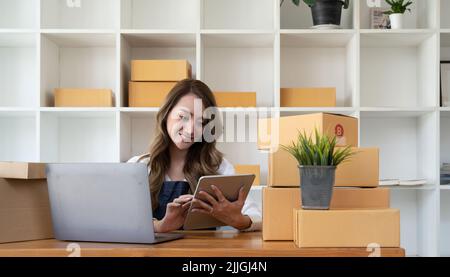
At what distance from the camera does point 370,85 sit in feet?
12.2

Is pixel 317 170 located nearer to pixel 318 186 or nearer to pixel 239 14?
pixel 318 186

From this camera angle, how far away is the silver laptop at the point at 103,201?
163 cm

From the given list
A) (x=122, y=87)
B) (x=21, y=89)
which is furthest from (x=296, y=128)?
(x=21, y=89)

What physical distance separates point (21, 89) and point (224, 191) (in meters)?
2.26

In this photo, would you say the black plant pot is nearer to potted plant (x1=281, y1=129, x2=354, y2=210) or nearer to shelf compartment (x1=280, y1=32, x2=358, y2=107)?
shelf compartment (x1=280, y1=32, x2=358, y2=107)

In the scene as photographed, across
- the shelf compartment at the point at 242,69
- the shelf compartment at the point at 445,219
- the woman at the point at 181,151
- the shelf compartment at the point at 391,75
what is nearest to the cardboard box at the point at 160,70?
the shelf compartment at the point at 242,69

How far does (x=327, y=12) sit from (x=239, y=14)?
597mm

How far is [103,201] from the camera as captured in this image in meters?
1.66

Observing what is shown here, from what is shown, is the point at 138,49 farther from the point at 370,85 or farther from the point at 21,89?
the point at 370,85

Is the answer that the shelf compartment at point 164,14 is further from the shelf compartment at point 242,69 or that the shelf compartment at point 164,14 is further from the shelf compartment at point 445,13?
the shelf compartment at point 445,13

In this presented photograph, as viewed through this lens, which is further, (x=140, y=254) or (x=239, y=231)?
(x=239, y=231)

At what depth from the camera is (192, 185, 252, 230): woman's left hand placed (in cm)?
187

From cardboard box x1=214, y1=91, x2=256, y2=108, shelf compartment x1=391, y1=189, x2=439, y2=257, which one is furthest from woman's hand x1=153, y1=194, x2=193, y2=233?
shelf compartment x1=391, y1=189, x2=439, y2=257

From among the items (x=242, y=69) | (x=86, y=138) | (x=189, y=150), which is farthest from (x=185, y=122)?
(x=86, y=138)
